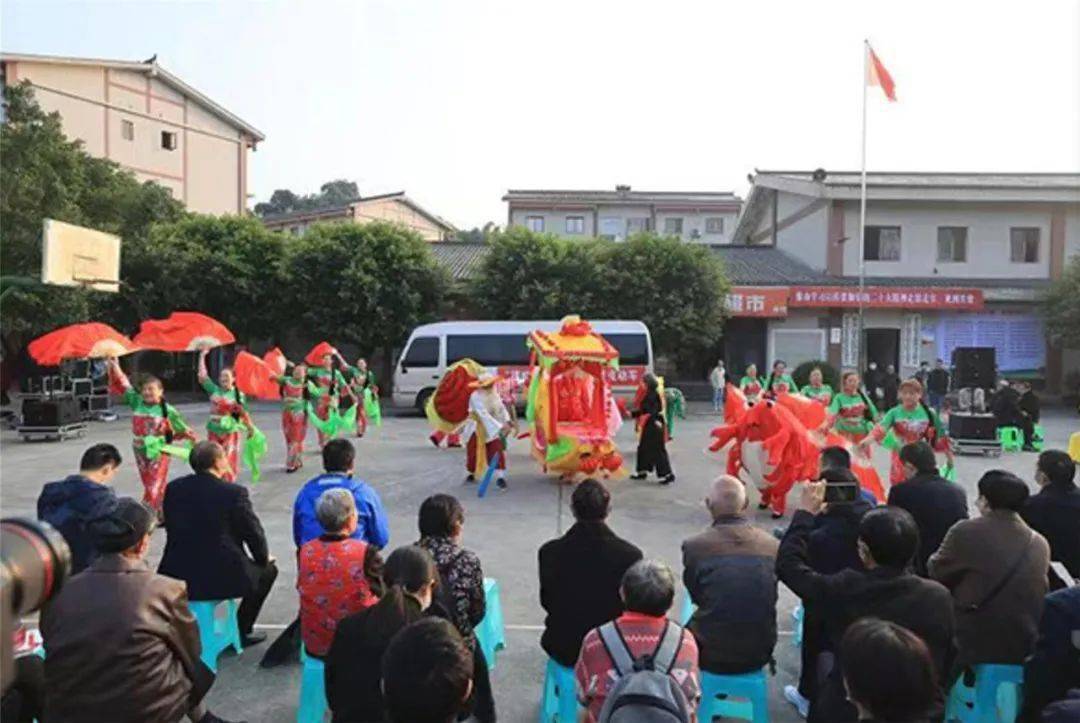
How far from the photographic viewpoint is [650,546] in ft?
24.5

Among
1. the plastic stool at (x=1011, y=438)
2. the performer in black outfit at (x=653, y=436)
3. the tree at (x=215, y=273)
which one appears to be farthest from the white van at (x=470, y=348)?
the performer in black outfit at (x=653, y=436)

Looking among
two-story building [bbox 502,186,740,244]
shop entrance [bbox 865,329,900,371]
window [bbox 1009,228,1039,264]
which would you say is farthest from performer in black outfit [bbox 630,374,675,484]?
two-story building [bbox 502,186,740,244]

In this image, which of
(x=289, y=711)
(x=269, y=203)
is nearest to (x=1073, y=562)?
(x=289, y=711)

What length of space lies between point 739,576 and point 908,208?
23.4 meters

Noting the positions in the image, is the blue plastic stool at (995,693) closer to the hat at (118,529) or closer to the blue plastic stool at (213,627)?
the hat at (118,529)

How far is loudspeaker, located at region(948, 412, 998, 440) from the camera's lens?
13.4m

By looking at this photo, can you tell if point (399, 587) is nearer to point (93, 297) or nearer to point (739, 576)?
point (739, 576)

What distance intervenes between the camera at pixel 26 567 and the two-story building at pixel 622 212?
35911 millimetres

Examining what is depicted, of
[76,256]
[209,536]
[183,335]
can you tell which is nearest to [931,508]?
[209,536]

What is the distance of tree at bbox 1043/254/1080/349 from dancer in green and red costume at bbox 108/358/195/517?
22.1 metres

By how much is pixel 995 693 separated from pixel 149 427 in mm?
7006

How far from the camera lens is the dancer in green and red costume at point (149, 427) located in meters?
7.72

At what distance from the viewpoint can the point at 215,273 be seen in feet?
72.0

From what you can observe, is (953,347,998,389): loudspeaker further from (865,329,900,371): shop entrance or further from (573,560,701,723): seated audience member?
(573,560,701,723): seated audience member
